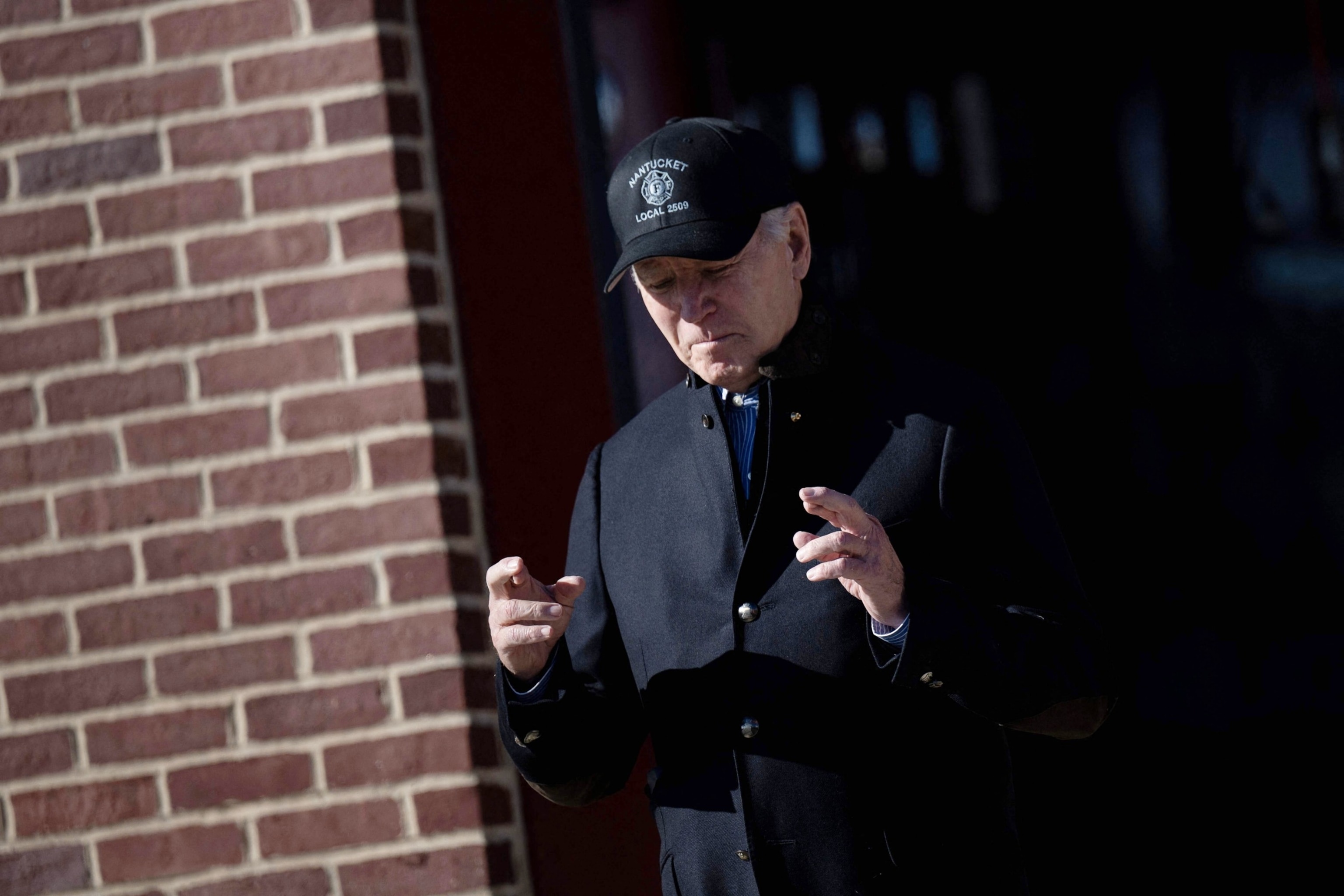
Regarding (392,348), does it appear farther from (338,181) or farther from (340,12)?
(340,12)

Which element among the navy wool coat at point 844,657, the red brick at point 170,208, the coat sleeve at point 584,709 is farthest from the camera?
the red brick at point 170,208

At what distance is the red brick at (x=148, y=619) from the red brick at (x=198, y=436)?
10.0 inches

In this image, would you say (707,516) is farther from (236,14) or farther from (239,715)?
(236,14)

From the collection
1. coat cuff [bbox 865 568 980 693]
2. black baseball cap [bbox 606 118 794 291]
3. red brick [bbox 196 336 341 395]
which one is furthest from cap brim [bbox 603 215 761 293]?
red brick [bbox 196 336 341 395]

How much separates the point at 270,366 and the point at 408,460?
31 centimetres

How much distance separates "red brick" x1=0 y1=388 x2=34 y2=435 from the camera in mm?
2689

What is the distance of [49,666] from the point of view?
2.67 meters

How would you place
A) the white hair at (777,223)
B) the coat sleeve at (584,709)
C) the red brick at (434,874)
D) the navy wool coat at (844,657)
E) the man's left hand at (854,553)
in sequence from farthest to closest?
the red brick at (434,874) < the coat sleeve at (584,709) < the white hair at (777,223) < the navy wool coat at (844,657) < the man's left hand at (854,553)

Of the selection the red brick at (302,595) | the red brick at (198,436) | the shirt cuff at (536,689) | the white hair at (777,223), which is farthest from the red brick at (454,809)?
the white hair at (777,223)

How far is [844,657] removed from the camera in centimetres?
188

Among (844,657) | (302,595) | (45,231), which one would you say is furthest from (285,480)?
(844,657)

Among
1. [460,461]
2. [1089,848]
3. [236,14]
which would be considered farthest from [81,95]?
[1089,848]

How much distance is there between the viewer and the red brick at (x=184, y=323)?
2658 millimetres

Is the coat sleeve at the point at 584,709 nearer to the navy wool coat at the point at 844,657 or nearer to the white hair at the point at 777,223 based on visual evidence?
the navy wool coat at the point at 844,657
